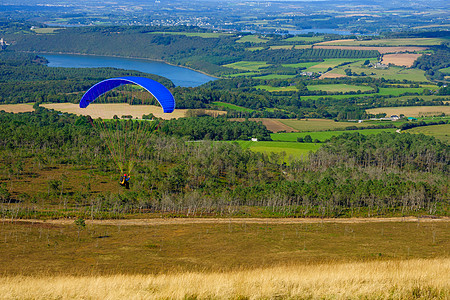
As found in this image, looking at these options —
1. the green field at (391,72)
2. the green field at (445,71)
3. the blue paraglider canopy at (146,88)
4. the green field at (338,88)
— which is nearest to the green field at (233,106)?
the green field at (338,88)

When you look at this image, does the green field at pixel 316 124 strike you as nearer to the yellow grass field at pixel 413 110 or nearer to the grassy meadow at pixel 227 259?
the yellow grass field at pixel 413 110

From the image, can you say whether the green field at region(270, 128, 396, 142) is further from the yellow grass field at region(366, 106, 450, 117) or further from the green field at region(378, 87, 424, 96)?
the green field at region(378, 87, 424, 96)

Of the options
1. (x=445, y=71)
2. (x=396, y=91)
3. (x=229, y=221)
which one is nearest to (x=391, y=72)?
(x=445, y=71)

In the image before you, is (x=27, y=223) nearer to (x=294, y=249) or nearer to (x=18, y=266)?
(x=18, y=266)

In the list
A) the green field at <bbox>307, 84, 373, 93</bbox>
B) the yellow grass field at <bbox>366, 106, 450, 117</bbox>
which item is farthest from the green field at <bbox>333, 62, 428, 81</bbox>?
the yellow grass field at <bbox>366, 106, 450, 117</bbox>

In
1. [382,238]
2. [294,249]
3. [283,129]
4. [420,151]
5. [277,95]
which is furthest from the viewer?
[277,95]

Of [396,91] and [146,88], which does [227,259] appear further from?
[396,91]

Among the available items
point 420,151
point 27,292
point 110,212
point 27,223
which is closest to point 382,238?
point 110,212
